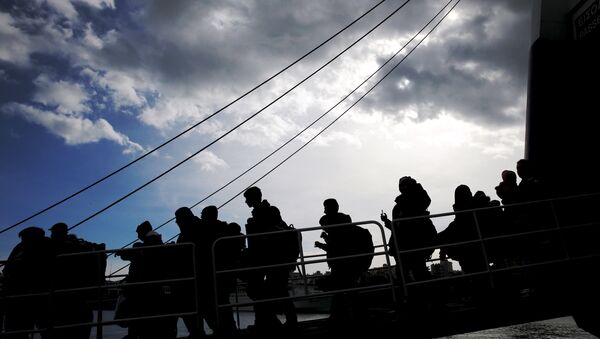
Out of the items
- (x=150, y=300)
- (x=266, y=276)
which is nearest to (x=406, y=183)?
(x=266, y=276)

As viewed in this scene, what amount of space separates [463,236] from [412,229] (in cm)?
78

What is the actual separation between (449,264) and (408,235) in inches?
49.8

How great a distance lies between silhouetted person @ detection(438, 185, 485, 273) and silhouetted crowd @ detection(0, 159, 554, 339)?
0.01m

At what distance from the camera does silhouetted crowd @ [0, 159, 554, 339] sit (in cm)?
397

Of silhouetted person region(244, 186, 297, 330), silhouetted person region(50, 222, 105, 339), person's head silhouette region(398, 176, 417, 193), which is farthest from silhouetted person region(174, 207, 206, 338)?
person's head silhouette region(398, 176, 417, 193)

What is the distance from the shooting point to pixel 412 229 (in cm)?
432

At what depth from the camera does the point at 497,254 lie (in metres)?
4.67

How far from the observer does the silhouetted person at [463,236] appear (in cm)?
446

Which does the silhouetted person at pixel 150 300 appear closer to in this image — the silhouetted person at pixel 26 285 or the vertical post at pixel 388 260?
the silhouetted person at pixel 26 285

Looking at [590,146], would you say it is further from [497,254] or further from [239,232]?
[239,232]

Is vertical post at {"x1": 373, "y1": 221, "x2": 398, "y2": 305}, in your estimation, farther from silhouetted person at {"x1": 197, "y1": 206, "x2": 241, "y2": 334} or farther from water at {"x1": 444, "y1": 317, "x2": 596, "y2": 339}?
water at {"x1": 444, "y1": 317, "x2": 596, "y2": 339}

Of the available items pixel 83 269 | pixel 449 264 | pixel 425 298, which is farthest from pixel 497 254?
pixel 83 269

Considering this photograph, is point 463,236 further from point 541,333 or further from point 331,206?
point 541,333

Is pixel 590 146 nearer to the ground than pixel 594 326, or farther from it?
farther from it
